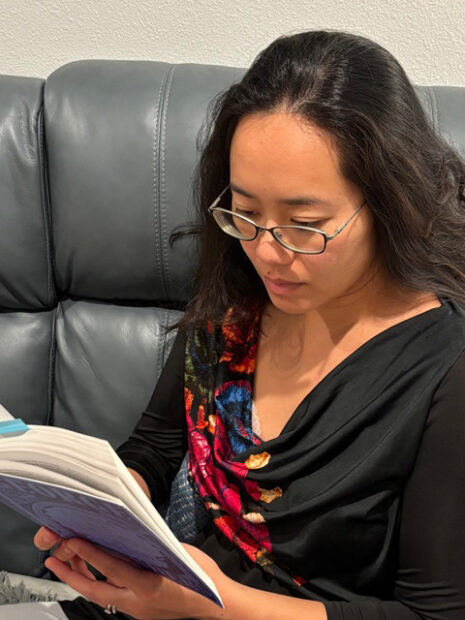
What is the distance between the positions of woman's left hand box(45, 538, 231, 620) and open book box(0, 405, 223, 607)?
0.12 feet

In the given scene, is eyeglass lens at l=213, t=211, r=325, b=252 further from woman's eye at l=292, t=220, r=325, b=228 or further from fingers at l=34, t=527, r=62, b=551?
fingers at l=34, t=527, r=62, b=551

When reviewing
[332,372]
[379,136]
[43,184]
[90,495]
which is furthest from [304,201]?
[43,184]

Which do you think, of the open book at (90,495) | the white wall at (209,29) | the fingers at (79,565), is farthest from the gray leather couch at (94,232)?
the open book at (90,495)

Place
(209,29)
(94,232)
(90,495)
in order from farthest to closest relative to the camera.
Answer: (209,29) → (94,232) → (90,495)

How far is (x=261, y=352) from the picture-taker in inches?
46.0

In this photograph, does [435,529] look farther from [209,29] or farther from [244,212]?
[209,29]

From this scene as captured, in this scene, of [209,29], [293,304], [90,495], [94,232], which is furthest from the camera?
[209,29]

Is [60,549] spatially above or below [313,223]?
below

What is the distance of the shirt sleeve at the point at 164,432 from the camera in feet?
3.95

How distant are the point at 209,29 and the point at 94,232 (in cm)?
45

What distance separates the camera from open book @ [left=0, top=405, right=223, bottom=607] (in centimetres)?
73

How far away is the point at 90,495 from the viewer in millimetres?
729

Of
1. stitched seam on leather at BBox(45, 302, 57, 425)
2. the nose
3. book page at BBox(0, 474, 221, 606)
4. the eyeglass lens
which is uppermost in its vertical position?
the eyeglass lens

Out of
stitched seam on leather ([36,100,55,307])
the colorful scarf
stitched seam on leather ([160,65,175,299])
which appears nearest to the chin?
the colorful scarf
